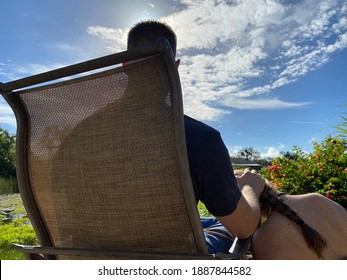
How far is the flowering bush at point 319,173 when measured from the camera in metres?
4.98

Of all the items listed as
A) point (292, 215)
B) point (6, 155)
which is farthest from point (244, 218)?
point (6, 155)

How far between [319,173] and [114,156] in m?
4.49

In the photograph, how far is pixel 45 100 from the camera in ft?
4.97

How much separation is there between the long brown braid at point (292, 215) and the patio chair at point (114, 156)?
1.05ft

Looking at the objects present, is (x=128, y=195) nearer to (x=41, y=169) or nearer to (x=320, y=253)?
(x=41, y=169)

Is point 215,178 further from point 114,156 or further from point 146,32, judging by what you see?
point 146,32

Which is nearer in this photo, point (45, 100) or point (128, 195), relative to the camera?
point (128, 195)

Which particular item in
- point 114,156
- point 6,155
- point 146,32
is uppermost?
point 6,155

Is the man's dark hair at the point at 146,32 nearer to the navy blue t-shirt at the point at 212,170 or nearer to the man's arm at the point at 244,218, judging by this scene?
the navy blue t-shirt at the point at 212,170

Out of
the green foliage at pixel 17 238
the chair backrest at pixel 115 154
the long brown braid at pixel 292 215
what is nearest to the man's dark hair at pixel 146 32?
the chair backrest at pixel 115 154

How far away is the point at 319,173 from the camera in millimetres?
5184

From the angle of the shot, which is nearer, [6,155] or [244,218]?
[244,218]
